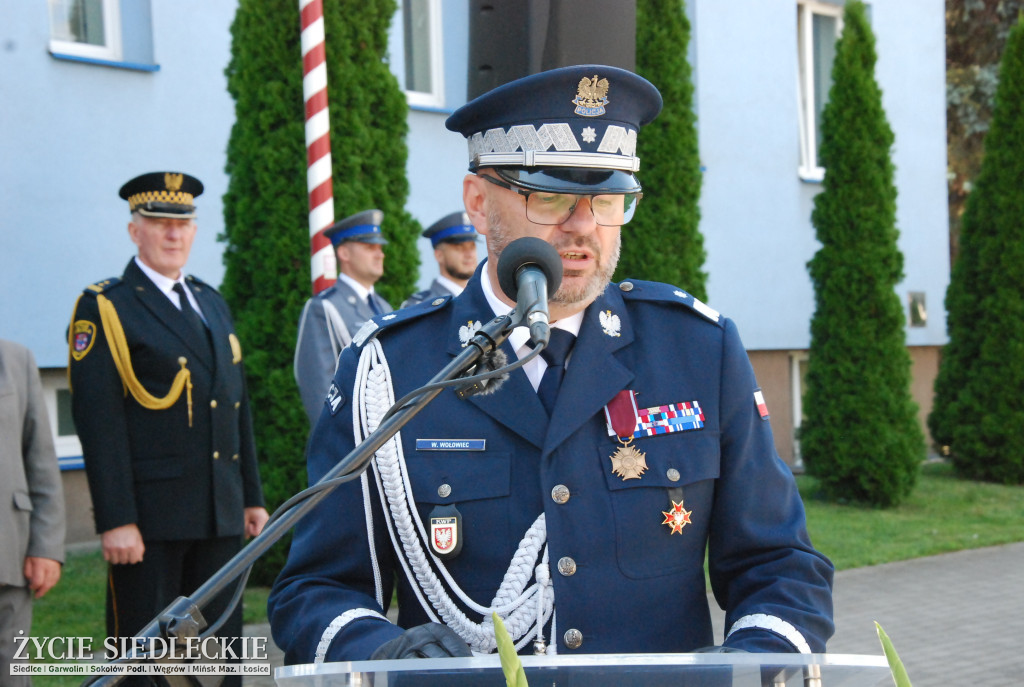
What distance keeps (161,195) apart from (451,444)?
3129mm

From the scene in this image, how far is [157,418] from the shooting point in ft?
15.1

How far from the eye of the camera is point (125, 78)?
8.27 m

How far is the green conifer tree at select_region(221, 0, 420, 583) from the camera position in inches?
268

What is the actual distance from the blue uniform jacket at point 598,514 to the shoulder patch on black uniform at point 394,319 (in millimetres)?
128

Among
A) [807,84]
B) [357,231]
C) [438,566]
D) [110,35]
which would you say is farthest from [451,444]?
[807,84]

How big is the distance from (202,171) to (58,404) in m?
2.02

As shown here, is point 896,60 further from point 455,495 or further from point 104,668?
point 104,668

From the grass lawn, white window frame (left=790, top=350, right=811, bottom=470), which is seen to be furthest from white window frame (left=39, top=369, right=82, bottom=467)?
white window frame (left=790, top=350, right=811, bottom=470)

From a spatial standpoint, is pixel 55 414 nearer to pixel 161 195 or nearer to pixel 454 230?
pixel 454 230

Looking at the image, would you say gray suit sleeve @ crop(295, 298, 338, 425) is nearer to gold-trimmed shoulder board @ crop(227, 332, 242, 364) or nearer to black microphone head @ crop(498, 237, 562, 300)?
gold-trimmed shoulder board @ crop(227, 332, 242, 364)

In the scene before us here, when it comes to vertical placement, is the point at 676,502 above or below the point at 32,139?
below

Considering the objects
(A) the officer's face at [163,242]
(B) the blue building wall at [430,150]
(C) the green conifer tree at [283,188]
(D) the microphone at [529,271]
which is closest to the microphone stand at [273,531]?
(D) the microphone at [529,271]

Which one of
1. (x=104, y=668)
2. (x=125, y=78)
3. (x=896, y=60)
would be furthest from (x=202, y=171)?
(x=896, y=60)

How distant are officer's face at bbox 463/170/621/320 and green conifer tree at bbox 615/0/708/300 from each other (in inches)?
265
